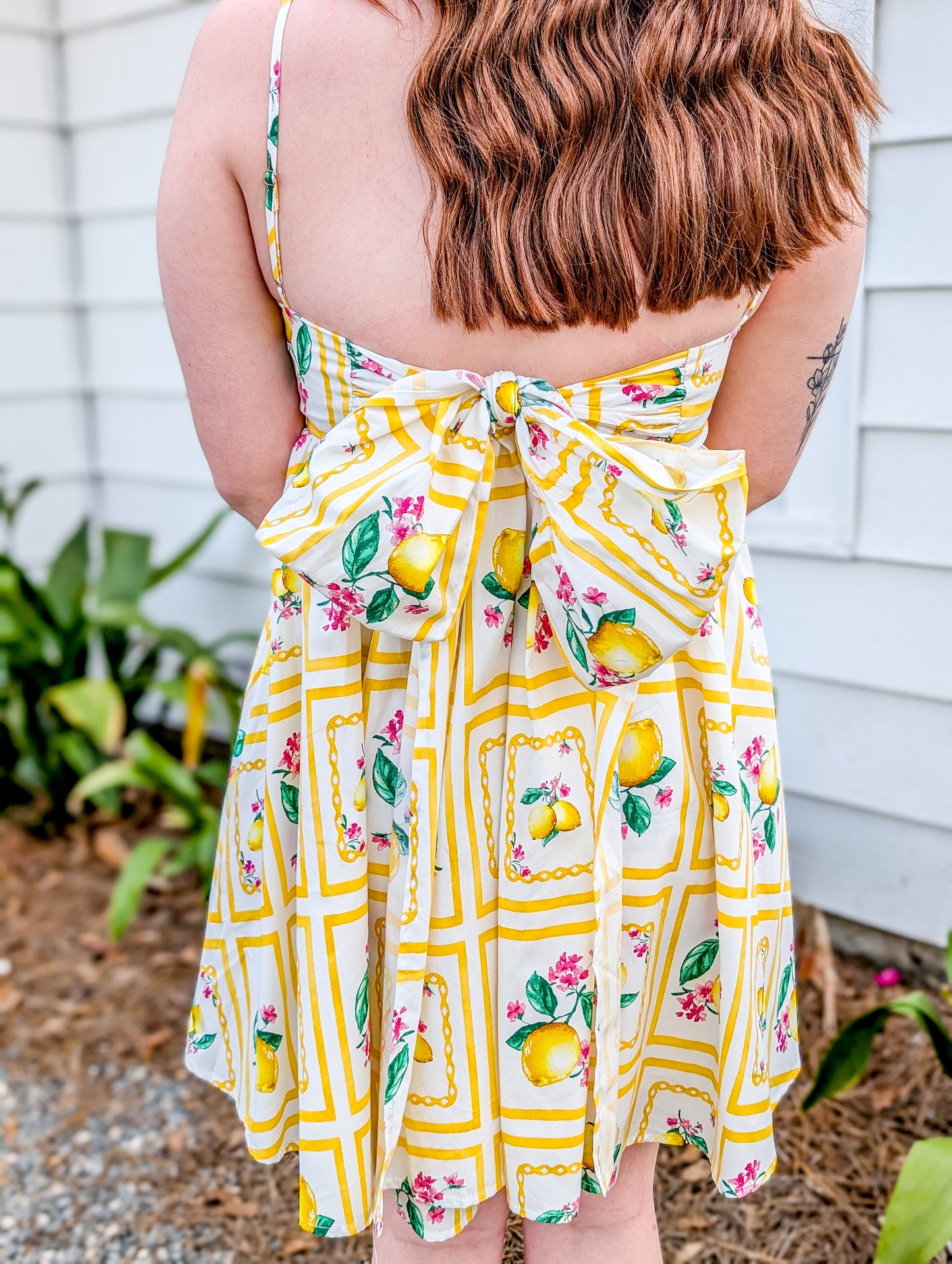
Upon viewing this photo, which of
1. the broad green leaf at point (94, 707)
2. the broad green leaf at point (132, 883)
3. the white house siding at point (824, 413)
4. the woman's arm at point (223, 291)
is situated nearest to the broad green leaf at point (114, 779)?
the broad green leaf at point (94, 707)

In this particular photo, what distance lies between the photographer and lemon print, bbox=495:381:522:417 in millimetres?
890

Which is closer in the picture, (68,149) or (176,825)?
(176,825)

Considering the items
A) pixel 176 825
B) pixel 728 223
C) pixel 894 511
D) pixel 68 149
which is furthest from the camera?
pixel 68 149

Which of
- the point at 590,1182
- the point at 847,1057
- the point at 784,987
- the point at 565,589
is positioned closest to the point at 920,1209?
the point at 847,1057

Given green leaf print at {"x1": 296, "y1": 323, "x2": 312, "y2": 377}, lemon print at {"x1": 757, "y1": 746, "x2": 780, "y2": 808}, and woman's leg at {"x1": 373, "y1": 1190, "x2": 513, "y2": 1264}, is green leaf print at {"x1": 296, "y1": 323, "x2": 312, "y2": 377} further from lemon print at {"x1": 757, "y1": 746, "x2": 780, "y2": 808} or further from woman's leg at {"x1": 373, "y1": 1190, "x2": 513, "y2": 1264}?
woman's leg at {"x1": 373, "y1": 1190, "x2": 513, "y2": 1264}

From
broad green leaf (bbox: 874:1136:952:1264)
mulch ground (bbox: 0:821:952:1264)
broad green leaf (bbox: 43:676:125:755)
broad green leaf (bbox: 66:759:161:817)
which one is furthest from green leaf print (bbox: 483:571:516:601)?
broad green leaf (bbox: 43:676:125:755)

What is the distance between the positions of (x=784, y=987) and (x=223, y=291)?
2.90ft

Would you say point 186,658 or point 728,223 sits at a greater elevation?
point 728,223

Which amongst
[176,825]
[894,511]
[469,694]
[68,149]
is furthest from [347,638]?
[68,149]

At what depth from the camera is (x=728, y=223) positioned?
862 millimetres

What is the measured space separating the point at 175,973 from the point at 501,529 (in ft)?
5.99

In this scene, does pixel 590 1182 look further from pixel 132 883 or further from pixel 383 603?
pixel 132 883

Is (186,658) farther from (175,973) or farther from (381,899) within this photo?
(381,899)

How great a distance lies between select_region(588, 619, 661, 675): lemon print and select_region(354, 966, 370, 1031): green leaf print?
1.23 ft
